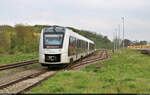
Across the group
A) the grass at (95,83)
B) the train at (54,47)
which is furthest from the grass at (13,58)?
→ the grass at (95,83)

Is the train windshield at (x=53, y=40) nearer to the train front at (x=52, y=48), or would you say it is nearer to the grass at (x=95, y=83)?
the train front at (x=52, y=48)

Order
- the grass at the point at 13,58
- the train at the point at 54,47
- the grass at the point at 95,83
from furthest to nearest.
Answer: the grass at the point at 13,58
the train at the point at 54,47
the grass at the point at 95,83

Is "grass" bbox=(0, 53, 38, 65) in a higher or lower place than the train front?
lower

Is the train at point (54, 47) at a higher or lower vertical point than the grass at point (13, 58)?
higher

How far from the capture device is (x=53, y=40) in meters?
17.1

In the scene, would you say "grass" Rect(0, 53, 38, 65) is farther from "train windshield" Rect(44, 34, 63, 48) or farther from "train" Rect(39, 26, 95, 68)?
"train windshield" Rect(44, 34, 63, 48)

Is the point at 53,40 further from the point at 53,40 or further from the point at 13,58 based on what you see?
the point at 13,58

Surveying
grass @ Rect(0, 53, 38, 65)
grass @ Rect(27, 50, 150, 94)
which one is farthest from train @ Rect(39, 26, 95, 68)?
grass @ Rect(0, 53, 38, 65)

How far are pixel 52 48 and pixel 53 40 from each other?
2.37 feet

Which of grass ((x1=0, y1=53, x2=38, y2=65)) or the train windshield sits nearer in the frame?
the train windshield

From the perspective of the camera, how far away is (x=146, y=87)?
8.95 metres

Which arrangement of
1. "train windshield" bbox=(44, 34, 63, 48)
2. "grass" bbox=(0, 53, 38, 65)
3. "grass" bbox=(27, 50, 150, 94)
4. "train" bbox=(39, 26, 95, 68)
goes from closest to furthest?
"grass" bbox=(27, 50, 150, 94) → "train" bbox=(39, 26, 95, 68) → "train windshield" bbox=(44, 34, 63, 48) → "grass" bbox=(0, 53, 38, 65)

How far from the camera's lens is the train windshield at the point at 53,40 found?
16.8 m

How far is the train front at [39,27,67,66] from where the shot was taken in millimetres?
16641
